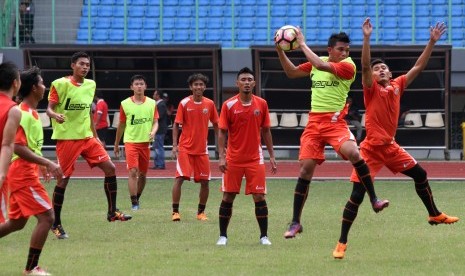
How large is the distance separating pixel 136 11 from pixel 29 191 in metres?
25.7

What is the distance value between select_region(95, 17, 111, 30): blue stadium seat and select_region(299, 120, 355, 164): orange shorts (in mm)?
22739

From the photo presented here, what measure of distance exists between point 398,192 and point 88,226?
8.25 meters

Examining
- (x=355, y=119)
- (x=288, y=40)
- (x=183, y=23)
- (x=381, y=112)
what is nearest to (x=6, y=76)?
(x=288, y=40)

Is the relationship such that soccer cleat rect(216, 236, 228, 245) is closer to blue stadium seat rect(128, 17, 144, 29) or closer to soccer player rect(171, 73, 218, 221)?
soccer player rect(171, 73, 218, 221)

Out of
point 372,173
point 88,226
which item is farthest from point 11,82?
point 88,226

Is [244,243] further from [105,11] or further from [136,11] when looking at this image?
[105,11]

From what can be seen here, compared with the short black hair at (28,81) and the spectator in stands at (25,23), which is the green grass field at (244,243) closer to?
the short black hair at (28,81)

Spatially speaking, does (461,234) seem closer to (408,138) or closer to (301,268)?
(301,268)

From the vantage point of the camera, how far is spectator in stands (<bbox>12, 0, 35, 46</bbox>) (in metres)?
34.8

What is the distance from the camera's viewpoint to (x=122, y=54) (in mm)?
33281

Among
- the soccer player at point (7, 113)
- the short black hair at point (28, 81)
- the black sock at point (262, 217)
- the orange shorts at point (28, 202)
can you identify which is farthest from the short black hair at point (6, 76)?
the black sock at point (262, 217)

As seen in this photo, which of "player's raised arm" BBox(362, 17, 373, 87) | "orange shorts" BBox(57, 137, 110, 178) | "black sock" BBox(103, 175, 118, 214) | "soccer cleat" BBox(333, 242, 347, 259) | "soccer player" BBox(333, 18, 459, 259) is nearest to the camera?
"player's raised arm" BBox(362, 17, 373, 87)

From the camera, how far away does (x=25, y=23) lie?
34938mm

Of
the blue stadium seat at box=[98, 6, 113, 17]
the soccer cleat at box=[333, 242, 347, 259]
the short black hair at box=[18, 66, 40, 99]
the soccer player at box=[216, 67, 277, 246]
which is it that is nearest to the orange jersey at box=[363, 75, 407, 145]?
the soccer cleat at box=[333, 242, 347, 259]
